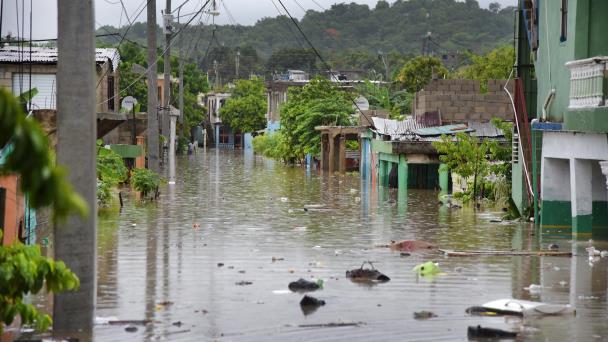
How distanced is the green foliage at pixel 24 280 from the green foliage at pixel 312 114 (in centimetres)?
5943

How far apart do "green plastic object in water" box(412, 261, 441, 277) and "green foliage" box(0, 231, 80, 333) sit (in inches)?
350

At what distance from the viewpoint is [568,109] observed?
2180 centimetres

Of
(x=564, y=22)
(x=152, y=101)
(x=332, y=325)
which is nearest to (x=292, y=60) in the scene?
(x=152, y=101)

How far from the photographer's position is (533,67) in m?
28.0

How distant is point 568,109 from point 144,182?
17.1m

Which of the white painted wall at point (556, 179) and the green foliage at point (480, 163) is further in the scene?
the green foliage at point (480, 163)

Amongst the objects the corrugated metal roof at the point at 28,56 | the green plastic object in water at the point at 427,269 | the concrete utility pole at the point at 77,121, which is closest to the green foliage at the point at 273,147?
the corrugated metal roof at the point at 28,56

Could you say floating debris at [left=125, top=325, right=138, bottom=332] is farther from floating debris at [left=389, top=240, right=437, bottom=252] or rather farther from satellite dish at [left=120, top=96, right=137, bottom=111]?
satellite dish at [left=120, top=96, right=137, bottom=111]

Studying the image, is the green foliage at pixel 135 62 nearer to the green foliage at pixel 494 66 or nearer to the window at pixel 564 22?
the green foliage at pixel 494 66

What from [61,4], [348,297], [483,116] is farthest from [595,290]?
[483,116]

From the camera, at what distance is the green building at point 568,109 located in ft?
68.8

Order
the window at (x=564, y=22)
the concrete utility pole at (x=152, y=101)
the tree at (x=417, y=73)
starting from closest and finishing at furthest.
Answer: the window at (x=564, y=22) → the concrete utility pole at (x=152, y=101) → the tree at (x=417, y=73)

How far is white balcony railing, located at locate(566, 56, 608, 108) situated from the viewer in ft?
65.8

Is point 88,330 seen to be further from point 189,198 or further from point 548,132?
point 189,198
